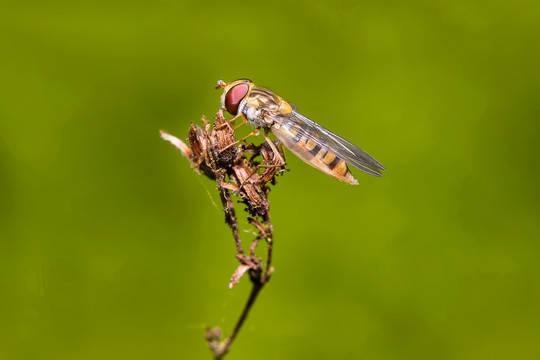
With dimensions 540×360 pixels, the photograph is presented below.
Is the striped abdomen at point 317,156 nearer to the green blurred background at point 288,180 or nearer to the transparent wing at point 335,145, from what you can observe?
the transparent wing at point 335,145

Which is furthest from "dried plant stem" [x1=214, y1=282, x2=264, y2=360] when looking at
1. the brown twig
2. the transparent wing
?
the transparent wing

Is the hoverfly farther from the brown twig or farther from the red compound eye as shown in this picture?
the brown twig

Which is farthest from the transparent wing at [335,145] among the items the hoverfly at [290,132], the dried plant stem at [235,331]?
the dried plant stem at [235,331]

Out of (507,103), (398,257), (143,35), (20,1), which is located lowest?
(398,257)

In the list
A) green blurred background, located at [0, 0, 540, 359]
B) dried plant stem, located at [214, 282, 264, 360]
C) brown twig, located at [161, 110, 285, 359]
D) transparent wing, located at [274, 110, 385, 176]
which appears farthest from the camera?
green blurred background, located at [0, 0, 540, 359]

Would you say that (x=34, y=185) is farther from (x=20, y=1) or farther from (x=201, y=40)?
(x=201, y=40)

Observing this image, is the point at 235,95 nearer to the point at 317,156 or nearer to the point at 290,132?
the point at 290,132

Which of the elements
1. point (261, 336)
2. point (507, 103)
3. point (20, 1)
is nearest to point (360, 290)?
point (261, 336)

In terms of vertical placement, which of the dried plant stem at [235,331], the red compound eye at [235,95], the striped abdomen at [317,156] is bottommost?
the dried plant stem at [235,331]
